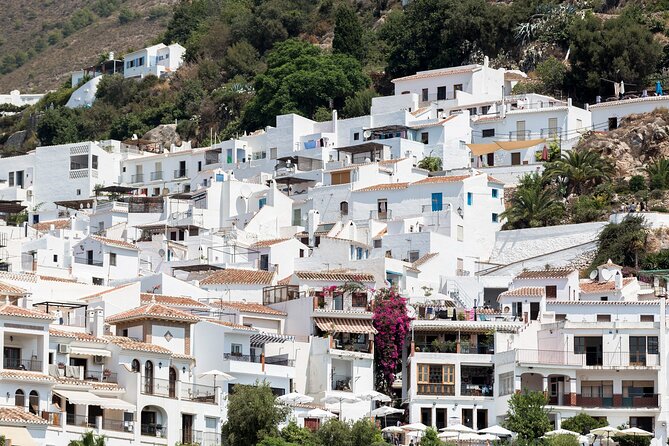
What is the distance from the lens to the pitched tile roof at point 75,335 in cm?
5641

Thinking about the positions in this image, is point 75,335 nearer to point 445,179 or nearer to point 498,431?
point 498,431

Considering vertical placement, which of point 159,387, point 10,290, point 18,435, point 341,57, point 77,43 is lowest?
point 18,435

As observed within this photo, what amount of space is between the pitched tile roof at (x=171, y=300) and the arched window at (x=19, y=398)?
1185 cm

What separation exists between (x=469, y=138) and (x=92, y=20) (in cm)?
10864

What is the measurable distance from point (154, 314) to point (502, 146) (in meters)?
37.7

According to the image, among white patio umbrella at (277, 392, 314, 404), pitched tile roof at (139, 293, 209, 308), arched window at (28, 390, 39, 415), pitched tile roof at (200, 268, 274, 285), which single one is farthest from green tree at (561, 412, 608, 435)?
arched window at (28, 390, 39, 415)

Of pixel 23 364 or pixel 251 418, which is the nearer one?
pixel 23 364

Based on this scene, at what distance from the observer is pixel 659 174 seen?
279 ft

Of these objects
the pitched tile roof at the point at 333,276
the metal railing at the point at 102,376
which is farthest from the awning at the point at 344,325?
the metal railing at the point at 102,376

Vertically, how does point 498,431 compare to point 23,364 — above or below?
below

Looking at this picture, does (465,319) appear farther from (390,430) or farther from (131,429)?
(131,429)

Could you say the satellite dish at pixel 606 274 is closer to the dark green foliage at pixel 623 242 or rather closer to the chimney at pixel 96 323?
the dark green foliage at pixel 623 242

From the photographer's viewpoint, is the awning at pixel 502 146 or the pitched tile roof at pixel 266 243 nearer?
the pitched tile roof at pixel 266 243

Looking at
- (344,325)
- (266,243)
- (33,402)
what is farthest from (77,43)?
(33,402)
